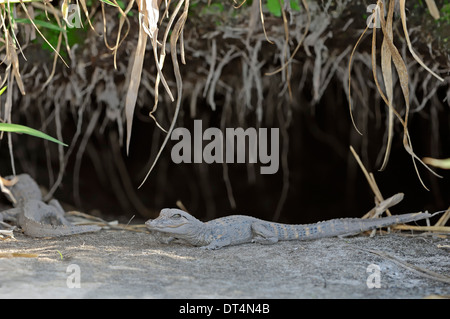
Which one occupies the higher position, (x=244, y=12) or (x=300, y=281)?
(x=244, y=12)

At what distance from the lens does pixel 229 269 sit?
2049 mm

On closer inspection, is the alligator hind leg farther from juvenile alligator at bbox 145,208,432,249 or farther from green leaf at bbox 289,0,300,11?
green leaf at bbox 289,0,300,11

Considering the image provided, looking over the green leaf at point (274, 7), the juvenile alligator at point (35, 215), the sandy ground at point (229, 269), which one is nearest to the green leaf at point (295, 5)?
the green leaf at point (274, 7)

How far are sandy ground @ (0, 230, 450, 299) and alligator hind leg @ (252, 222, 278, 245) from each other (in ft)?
0.32

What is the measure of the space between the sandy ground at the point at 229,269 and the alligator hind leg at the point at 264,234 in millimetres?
98

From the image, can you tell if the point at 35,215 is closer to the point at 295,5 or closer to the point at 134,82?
the point at 134,82

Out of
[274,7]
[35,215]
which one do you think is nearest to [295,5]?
[274,7]

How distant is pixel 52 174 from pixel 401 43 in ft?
9.68

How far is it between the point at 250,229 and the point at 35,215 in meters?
1.33

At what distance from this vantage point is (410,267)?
2035 mm

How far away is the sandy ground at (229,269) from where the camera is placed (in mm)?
1650

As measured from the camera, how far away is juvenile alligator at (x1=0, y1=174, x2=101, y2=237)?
2801mm
